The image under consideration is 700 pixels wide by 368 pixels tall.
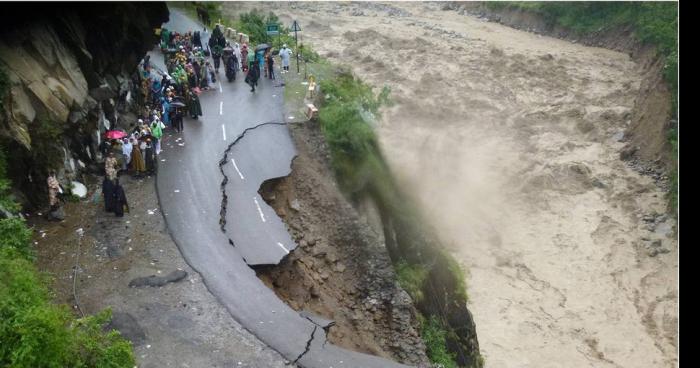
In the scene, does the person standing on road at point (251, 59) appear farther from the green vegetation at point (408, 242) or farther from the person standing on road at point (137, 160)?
the person standing on road at point (137, 160)

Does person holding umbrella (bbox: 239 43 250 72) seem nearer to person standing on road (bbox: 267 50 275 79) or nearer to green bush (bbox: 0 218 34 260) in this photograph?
person standing on road (bbox: 267 50 275 79)

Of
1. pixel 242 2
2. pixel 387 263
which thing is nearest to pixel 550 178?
pixel 387 263

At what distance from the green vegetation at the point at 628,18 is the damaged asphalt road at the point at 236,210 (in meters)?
21.7

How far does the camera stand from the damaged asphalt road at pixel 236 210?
15.2 m

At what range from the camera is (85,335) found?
1270 centimetres

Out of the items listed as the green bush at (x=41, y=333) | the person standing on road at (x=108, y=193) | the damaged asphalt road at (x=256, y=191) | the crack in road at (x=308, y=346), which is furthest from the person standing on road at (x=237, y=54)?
the crack in road at (x=308, y=346)

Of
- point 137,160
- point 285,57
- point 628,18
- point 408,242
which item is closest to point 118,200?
point 137,160

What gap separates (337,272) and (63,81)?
1024 centimetres

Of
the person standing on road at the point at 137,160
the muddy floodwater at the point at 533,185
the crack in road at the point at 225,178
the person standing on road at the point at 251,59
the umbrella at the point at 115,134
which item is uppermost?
the person standing on road at the point at 251,59

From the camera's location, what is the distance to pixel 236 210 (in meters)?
20.1

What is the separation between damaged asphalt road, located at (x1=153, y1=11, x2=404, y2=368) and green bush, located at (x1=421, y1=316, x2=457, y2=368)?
4.96 m

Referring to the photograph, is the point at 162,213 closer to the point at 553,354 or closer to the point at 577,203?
the point at 553,354

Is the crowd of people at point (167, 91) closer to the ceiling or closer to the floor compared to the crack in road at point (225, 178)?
closer to the ceiling

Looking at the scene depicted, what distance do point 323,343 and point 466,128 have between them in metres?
25.3
